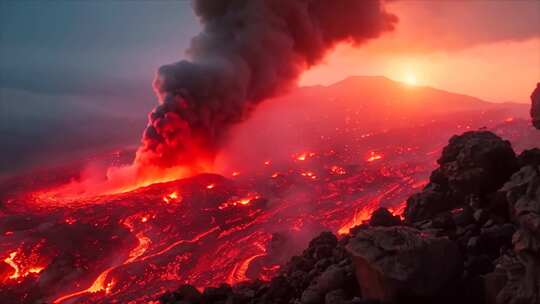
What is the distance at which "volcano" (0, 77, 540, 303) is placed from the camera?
20562 millimetres

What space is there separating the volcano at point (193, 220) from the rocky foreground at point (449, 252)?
635 centimetres

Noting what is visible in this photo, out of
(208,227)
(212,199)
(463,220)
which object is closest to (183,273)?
(208,227)

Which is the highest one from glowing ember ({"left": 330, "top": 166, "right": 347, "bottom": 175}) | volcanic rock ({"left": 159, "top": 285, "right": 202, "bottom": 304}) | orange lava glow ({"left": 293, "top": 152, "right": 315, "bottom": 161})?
orange lava glow ({"left": 293, "top": 152, "right": 315, "bottom": 161})

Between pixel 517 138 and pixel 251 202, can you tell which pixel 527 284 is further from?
pixel 517 138

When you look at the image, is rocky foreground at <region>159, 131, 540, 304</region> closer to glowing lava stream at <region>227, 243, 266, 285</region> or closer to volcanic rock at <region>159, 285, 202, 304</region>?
volcanic rock at <region>159, 285, 202, 304</region>

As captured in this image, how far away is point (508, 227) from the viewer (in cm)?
1043

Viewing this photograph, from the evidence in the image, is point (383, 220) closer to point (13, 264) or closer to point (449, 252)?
point (449, 252)

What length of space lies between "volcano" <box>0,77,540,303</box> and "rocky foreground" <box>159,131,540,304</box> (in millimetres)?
6351

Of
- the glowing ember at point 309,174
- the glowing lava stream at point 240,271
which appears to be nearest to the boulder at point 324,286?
the glowing lava stream at point 240,271

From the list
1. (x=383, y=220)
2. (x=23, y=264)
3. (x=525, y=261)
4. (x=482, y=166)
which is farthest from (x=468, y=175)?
(x=23, y=264)

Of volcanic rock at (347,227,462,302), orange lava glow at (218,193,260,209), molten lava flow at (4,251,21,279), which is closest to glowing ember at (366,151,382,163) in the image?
orange lava glow at (218,193,260,209)

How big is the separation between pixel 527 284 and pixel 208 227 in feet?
70.1

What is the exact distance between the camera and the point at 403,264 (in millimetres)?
8953

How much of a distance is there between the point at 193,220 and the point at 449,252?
2076 cm
